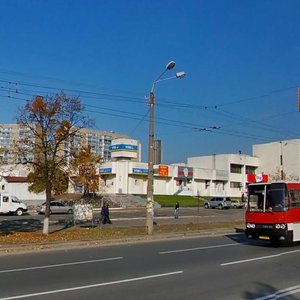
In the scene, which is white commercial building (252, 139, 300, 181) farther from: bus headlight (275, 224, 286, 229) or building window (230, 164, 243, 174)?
bus headlight (275, 224, 286, 229)

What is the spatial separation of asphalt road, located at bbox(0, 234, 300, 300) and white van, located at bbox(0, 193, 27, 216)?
3267 cm

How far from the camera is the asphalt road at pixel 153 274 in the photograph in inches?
361

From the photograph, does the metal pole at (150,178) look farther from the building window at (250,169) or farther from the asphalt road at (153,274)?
the building window at (250,169)

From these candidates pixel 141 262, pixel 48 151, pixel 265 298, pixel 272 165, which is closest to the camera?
pixel 265 298

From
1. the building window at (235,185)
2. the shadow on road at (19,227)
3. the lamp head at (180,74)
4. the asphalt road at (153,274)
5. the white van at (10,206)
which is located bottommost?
the asphalt road at (153,274)

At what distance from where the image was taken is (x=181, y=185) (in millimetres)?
87938

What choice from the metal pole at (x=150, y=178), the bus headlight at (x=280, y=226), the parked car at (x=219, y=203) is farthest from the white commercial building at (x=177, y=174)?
the bus headlight at (x=280, y=226)

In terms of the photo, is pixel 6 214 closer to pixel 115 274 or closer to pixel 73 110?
pixel 73 110

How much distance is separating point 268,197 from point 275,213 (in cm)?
76

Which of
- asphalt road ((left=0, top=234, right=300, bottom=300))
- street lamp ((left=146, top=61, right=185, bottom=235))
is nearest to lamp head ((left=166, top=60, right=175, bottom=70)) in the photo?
street lamp ((left=146, top=61, right=185, bottom=235))

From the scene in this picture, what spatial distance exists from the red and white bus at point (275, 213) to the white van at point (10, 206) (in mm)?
34018

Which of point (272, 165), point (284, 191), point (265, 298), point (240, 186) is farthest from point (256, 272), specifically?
point (272, 165)

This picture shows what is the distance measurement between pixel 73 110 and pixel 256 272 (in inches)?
590

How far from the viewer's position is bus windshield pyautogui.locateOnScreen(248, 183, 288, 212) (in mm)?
18656
